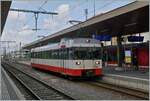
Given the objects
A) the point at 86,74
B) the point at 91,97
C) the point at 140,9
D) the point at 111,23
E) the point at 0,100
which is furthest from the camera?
the point at 111,23

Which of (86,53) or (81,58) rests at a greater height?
(86,53)

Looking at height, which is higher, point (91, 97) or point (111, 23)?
point (111, 23)

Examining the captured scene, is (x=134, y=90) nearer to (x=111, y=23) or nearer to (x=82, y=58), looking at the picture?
(x=82, y=58)

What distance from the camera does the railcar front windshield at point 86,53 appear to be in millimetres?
20656

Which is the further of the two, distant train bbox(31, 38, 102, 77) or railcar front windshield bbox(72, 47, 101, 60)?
railcar front windshield bbox(72, 47, 101, 60)

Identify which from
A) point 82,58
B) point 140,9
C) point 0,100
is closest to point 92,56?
point 82,58

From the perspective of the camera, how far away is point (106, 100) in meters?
12.9

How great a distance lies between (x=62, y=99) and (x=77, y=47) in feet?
24.7

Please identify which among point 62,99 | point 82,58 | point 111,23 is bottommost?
point 62,99

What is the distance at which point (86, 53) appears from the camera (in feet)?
68.5

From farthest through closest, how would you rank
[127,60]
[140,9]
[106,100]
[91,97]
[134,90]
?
[127,60], [140,9], [134,90], [91,97], [106,100]

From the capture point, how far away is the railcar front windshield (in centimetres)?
2066

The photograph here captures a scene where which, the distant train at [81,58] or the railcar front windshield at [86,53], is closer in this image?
the distant train at [81,58]

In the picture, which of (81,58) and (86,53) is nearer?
(81,58)
